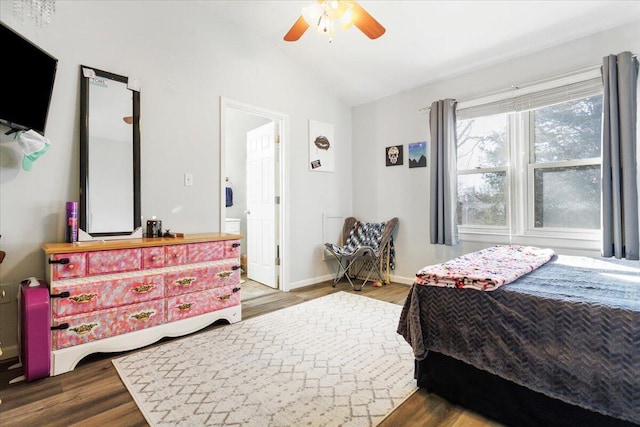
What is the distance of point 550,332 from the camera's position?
4.21ft

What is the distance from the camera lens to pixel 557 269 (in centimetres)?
193

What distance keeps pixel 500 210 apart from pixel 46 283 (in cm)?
392

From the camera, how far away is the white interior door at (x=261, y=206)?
390 centimetres

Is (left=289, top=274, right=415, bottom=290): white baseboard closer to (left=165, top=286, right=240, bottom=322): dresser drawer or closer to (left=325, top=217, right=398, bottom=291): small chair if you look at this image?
(left=325, top=217, right=398, bottom=291): small chair

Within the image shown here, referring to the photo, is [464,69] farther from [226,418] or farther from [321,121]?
[226,418]

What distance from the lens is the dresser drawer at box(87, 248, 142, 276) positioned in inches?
81.7

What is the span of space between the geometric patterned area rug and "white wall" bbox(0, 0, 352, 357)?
111cm

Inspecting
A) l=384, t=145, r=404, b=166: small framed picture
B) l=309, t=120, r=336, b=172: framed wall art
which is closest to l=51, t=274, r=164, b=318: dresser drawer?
l=309, t=120, r=336, b=172: framed wall art

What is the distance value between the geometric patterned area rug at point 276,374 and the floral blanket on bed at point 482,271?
64cm

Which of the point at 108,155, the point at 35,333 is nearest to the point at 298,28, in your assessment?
the point at 108,155

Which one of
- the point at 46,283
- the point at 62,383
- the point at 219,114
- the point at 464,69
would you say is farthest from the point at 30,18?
the point at 464,69

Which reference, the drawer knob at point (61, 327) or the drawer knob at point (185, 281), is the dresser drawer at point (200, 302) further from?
the drawer knob at point (61, 327)

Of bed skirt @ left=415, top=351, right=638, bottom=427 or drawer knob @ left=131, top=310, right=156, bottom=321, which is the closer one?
bed skirt @ left=415, top=351, right=638, bottom=427

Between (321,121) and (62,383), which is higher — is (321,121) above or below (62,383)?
above
